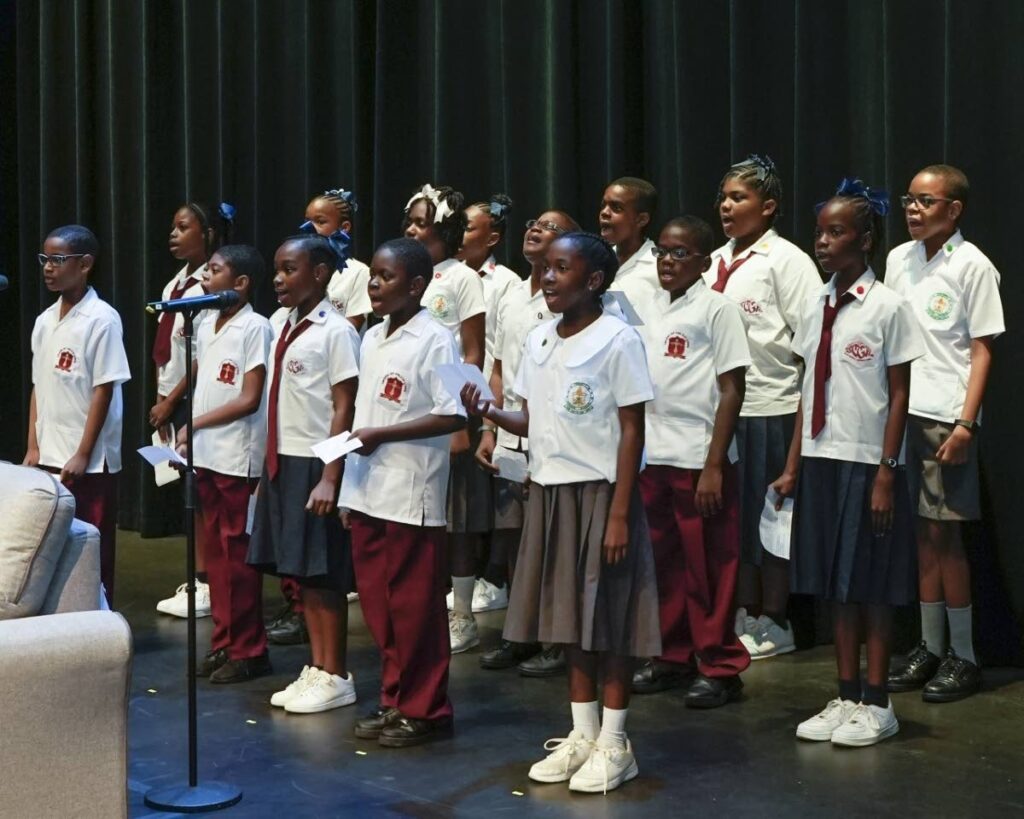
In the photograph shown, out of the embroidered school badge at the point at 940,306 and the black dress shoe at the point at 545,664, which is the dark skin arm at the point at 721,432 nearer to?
the embroidered school badge at the point at 940,306

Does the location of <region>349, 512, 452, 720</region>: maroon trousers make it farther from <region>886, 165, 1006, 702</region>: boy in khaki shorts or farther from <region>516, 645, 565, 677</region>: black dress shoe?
<region>886, 165, 1006, 702</region>: boy in khaki shorts

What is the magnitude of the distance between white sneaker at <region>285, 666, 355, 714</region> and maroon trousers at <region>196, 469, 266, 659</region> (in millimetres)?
400

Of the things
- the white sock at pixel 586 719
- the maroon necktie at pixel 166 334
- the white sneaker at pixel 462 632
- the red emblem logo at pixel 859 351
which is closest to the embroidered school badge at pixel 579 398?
the white sock at pixel 586 719

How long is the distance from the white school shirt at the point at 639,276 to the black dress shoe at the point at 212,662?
1.65 meters

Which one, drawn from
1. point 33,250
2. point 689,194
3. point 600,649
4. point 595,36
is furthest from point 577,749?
point 33,250

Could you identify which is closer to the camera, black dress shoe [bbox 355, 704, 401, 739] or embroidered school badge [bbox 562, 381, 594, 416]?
embroidered school badge [bbox 562, 381, 594, 416]

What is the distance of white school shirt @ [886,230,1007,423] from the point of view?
14.6 ft

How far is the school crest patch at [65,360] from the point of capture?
4.96 metres

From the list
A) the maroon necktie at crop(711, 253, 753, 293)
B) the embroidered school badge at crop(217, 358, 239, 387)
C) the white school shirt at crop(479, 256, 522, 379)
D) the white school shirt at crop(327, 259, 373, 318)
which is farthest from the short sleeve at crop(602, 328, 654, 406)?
the white school shirt at crop(327, 259, 373, 318)

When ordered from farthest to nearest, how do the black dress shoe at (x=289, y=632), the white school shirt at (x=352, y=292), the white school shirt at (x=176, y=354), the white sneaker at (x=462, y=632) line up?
the white school shirt at (x=352, y=292)
the white school shirt at (x=176, y=354)
the black dress shoe at (x=289, y=632)
the white sneaker at (x=462, y=632)

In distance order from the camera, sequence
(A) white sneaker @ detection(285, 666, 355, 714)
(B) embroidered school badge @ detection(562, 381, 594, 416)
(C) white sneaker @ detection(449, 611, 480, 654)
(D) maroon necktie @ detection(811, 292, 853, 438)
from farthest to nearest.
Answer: (C) white sneaker @ detection(449, 611, 480, 654)
(A) white sneaker @ detection(285, 666, 355, 714)
(D) maroon necktie @ detection(811, 292, 853, 438)
(B) embroidered school badge @ detection(562, 381, 594, 416)

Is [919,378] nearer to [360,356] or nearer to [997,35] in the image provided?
[997,35]

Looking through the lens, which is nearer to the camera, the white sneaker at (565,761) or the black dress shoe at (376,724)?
the white sneaker at (565,761)

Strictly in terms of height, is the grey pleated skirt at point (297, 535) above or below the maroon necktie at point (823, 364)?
below
